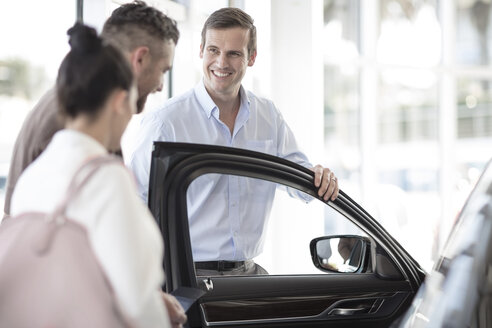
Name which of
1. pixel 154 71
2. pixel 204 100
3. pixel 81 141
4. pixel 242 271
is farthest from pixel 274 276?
pixel 81 141

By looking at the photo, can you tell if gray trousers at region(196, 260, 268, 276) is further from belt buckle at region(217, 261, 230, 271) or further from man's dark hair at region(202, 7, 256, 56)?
man's dark hair at region(202, 7, 256, 56)

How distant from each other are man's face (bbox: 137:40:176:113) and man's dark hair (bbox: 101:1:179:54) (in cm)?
2

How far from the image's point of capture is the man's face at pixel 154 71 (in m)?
1.72

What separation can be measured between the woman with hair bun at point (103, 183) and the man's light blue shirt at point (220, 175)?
870 mm

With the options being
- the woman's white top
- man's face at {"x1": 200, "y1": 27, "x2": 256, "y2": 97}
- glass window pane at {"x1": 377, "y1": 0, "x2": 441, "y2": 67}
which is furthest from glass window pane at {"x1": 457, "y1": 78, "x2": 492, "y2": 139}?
the woman's white top

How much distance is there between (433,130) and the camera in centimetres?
801

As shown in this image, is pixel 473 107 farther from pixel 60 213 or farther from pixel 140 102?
pixel 60 213

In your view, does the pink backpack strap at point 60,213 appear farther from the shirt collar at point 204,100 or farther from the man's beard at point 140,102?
the shirt collar at point 204,100

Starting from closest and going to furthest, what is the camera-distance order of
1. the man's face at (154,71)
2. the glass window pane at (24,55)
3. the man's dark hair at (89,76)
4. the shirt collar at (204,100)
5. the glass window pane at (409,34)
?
the man's dark hair at (89,76) → the man's face at (154,71) → the shirt collar at (204,100) → the glass window pane at (24,55) → the glass window pane at (409,34)

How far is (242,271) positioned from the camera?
2.23 m

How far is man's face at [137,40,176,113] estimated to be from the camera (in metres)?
1.72

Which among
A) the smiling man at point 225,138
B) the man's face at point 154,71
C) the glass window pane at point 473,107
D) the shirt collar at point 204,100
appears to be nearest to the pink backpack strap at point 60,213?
the man's face at point 154,71

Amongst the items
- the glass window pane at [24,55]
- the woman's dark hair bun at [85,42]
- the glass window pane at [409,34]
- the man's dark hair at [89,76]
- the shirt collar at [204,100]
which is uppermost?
the glass window pane at [409,34]

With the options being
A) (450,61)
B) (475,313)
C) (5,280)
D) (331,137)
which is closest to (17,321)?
(5,280)
